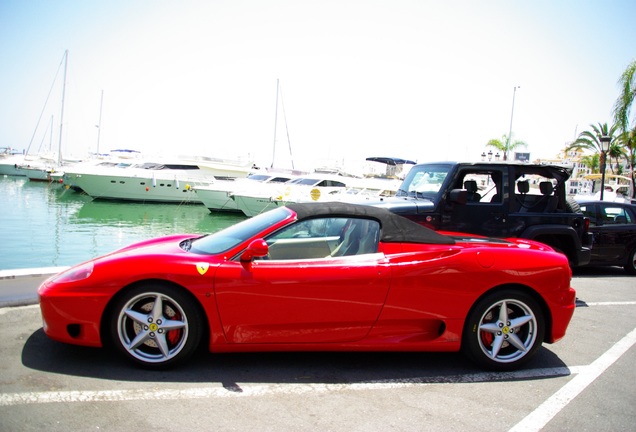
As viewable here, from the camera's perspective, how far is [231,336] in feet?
12.5

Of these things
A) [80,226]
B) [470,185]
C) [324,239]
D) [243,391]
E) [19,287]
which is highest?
[470,185]

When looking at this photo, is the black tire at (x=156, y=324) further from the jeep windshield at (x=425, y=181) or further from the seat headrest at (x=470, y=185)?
the seat headrest at (x=470, y=185)

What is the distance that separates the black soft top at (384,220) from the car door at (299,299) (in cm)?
37

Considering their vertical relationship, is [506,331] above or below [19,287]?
above

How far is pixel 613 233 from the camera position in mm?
9594

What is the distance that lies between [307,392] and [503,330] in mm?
1768

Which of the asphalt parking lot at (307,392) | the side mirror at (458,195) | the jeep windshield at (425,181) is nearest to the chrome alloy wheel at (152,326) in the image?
the asphalt parking lot at (307,392)

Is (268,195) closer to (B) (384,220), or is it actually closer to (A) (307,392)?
(B) (384,220)

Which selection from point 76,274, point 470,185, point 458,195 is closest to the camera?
point 76,274

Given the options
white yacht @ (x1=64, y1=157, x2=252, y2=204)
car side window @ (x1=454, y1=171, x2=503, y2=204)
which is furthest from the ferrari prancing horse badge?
white yacht @ (x1=64, y1=157, x2=252, y2=204)

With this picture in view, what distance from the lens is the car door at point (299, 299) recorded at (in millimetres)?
3795

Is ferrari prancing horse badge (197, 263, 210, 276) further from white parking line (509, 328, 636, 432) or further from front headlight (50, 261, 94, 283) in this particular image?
white parking line (509, 328, 636, 432)

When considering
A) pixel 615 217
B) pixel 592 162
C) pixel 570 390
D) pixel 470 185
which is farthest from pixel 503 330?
pixel 592 162

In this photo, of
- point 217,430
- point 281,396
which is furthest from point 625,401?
point 217,430
